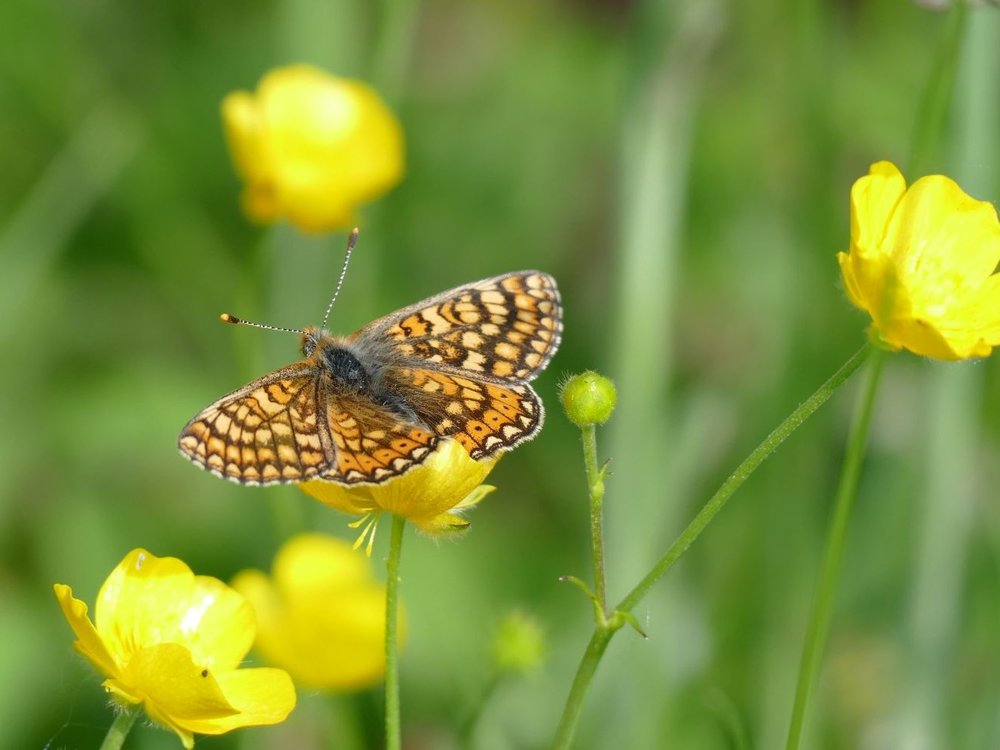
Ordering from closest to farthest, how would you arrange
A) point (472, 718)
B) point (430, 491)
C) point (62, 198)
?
point (430, 491) → point (472, 718) → point (62, 198)

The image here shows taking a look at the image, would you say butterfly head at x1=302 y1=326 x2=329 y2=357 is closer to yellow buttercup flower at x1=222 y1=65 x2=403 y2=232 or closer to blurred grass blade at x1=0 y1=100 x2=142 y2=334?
yellow buttercup flower at x1=222 y1=65 x2=403 y2=232

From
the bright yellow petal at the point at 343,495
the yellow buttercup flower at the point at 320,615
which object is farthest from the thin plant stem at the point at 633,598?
the yellow buttercup flower at the point at 320,615

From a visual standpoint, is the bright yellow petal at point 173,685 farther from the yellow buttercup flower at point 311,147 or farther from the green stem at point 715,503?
the yellow buttercup flower at point 311,147

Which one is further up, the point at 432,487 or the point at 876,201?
the point at 876,201

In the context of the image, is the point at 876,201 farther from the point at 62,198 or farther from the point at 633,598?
the point at 62,198

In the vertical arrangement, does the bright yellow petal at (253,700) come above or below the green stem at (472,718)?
above

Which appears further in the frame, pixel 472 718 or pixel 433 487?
pixel 472 718

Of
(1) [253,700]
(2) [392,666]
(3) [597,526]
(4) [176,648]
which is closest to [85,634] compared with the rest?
(4) [176,648]
